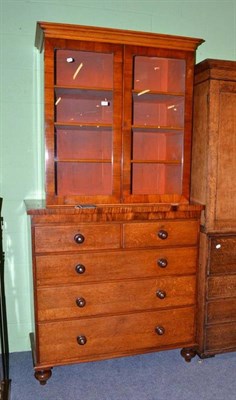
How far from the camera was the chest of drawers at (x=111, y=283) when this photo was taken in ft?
6.11

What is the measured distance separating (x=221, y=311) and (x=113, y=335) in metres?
0.73

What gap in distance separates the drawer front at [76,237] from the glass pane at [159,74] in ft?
2.94

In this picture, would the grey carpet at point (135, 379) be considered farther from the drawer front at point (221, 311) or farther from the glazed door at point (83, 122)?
the glazed door at point (83, 122)

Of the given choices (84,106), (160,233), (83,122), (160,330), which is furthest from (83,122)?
(160,330)

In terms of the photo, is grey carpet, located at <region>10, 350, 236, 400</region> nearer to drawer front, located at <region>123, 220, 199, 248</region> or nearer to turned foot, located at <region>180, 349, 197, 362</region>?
turned foot, located at <region>180, 349, 197, 362</region>

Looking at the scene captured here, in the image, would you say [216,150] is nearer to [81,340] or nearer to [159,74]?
[159,74]

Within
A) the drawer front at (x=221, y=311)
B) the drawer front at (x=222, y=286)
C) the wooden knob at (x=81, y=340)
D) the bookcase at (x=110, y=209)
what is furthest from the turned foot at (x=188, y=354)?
the wooden knob at (x=81, y=340)

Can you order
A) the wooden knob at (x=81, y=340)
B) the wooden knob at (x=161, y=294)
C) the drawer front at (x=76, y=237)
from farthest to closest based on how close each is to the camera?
the wooden knob at (x=161, y=294), the wooden knob at (x=81, y=340), the drawer front at (x=76, y=237)

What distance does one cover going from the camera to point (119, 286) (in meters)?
1.98

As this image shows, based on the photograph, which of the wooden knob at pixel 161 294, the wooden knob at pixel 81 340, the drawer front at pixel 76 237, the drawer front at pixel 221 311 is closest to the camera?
the drawer front at pixel 76 237

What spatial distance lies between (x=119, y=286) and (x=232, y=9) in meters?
2.20

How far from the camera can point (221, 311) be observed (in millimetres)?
2178

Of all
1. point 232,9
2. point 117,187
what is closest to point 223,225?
point 117,187

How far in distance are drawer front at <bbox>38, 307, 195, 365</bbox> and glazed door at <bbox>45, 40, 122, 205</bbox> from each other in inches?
28.4
